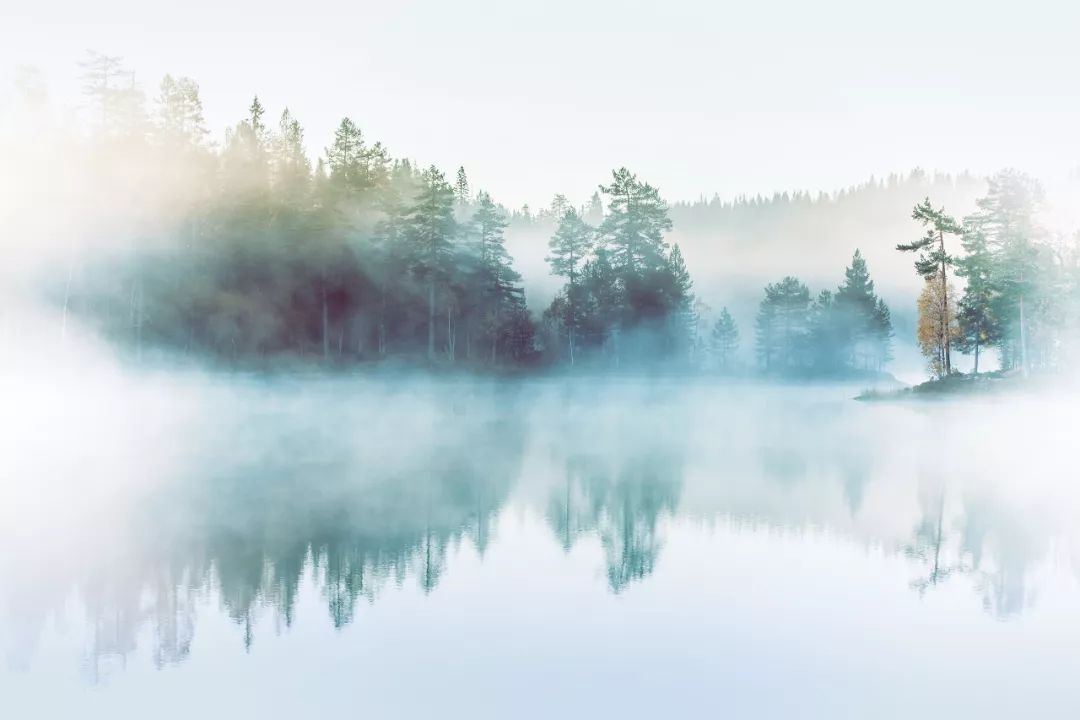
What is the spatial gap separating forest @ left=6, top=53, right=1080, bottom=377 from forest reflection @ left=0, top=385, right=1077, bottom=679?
2809 centimetres

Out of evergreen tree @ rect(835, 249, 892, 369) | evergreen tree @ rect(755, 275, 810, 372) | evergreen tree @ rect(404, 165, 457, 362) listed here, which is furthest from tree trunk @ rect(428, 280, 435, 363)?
evergreen tree @ rect(835, 249, 892, 369)

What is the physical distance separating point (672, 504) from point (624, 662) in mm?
11522

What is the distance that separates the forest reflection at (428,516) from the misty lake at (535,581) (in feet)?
0.32

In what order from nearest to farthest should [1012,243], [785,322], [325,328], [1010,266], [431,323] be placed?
1. [1010,266]
2. [1012,243]
3. [325,328]
4. [431,323]
5. [785,322]

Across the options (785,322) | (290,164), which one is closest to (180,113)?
(290,164)

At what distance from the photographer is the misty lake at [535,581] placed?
414 inches

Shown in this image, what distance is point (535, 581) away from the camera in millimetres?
15500

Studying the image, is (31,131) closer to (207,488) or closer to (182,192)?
(182,192)

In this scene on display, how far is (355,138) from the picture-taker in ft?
289

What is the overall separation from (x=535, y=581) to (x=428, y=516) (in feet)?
19.5

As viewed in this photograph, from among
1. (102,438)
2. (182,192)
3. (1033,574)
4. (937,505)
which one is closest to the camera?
(1033,574)

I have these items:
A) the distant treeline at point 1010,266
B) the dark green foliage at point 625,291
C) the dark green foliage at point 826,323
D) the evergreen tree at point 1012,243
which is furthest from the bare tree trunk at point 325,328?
the dark green foliage at point 826,323

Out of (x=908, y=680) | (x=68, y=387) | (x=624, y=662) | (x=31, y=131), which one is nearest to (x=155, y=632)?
(x=624, y=662)

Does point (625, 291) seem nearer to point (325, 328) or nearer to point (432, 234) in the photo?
point (432, 234)
